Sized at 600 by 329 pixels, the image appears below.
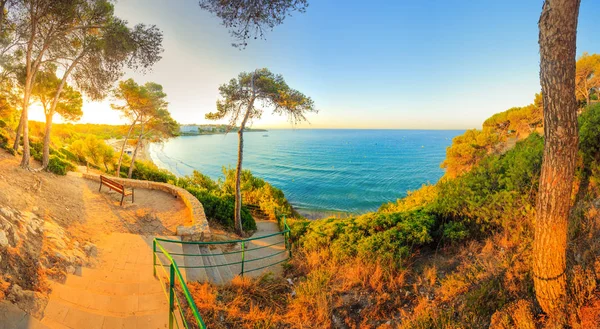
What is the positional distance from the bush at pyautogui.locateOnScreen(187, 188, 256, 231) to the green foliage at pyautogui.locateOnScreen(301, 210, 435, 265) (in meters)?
5.30

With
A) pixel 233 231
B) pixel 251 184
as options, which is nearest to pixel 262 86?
pixel 233 231

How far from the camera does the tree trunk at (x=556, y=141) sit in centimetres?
237

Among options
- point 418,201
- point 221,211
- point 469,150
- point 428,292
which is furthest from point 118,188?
point 469,150

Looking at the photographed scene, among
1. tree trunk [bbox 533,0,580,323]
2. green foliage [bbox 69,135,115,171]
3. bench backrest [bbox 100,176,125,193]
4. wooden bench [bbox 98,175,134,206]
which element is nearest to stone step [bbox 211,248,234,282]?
wooden bench [bbox 98,175,134,206]

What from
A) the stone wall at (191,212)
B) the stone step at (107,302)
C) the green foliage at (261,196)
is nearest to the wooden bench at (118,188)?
the stone wall at (191,212)

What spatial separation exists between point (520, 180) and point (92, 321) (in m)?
7.76

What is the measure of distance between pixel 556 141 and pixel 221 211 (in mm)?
10919

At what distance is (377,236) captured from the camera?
553 centimetres

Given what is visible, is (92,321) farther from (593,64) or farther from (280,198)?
(593,64)

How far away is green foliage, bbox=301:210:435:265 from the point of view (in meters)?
5.16

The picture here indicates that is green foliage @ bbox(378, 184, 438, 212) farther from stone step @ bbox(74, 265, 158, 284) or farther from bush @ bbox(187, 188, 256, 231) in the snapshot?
stone step @ bbox(74, 265, 158, 284)

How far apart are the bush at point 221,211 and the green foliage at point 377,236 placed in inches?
209

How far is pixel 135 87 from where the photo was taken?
16.7 meters

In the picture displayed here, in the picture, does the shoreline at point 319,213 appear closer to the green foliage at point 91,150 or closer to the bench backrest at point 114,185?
the bench backrest at point 114,185
